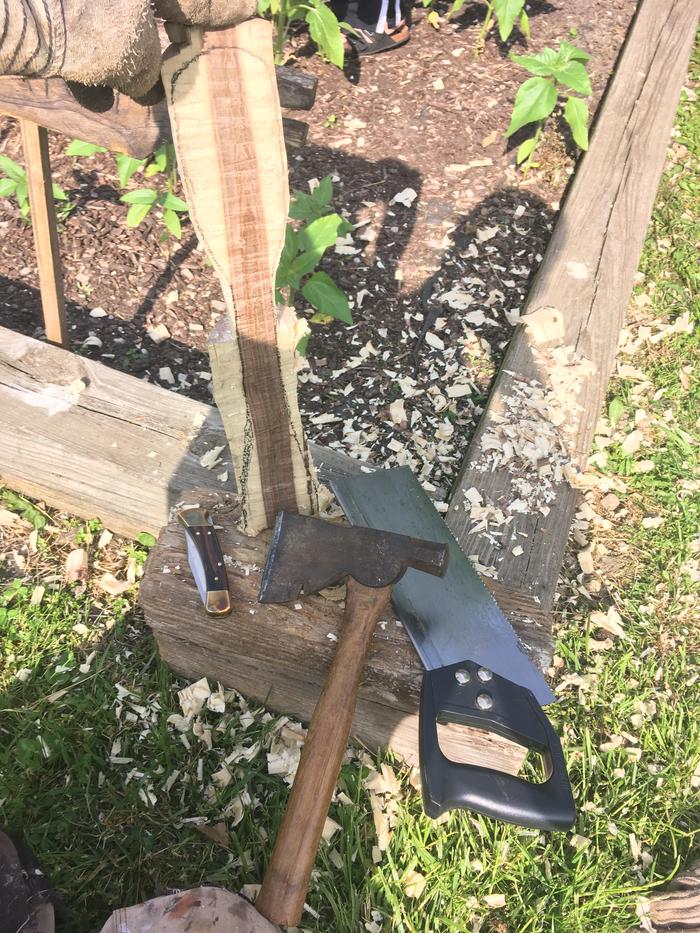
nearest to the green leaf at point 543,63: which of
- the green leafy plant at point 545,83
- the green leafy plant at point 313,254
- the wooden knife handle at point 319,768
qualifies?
the green leafy plant at point 545,83

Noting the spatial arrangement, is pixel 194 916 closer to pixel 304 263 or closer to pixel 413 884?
pixel 413 884

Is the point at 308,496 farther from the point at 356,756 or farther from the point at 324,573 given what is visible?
the point at 356,756

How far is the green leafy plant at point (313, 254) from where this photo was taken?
232cm

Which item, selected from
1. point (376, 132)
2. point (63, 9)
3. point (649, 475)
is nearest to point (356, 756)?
point (649, 475)

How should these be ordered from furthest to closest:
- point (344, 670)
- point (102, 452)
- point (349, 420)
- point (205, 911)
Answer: point (349, 420) → point (102, 452) → point (344, 670) → point (205, 911)

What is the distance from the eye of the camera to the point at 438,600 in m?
1.72

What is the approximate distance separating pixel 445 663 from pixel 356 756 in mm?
535

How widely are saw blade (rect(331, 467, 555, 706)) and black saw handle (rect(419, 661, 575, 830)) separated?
0.47ft

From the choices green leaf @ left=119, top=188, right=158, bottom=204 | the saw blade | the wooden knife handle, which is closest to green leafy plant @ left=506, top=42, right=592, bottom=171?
green leaf @ left=119, top=188, right=158, bottom=204

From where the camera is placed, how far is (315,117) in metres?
3.66

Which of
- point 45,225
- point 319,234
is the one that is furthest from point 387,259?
point 45,225

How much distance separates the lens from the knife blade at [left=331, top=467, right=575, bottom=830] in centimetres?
135

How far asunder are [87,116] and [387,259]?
1423 millimetres

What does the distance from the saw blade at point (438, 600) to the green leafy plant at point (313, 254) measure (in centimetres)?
72
